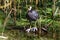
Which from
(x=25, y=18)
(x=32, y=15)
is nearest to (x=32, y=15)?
(x=32, y=15)

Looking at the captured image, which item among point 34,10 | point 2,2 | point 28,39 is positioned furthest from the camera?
point 34,10

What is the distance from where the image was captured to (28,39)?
16.5 feet

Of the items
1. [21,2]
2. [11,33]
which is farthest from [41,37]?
[21,2]

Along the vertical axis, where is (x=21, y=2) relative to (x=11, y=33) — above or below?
above

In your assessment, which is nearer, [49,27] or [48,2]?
[49,27]

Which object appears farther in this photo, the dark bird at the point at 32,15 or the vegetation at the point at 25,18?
the dark bird at the point at 32,15

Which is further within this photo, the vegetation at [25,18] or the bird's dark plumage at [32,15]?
the bird's dark plumage at [32,15]

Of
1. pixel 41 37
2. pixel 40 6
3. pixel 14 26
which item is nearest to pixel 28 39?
pixel 41 37

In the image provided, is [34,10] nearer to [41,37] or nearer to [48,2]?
[48,2]

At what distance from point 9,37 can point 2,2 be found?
1.08 metres

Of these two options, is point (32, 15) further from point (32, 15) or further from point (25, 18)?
point (25, 18)

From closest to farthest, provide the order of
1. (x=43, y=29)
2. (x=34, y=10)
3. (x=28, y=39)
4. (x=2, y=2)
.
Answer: (x=28, y=39) → (x=43, y=29) → (x=2, y=2) → (x=34, y=10)

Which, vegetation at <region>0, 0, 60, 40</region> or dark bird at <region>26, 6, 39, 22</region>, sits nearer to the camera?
vegetation at <region>0, 0, 60, 40</region>

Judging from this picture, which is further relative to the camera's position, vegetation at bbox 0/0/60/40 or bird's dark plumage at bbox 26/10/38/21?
bird's dark plumage at bbox 26/10/38/21
